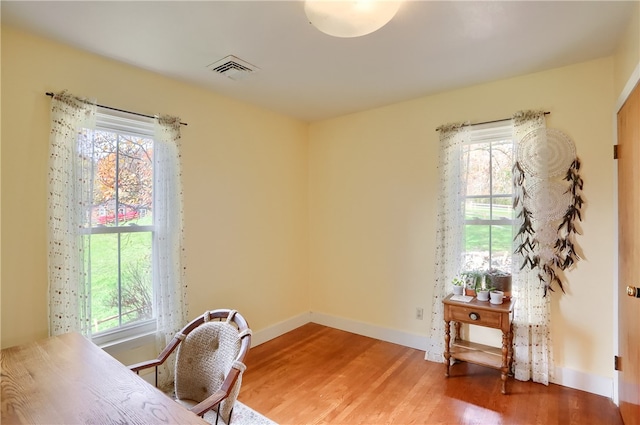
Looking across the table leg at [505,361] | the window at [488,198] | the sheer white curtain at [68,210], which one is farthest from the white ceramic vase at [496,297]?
the sheer white curtain at [68,210]

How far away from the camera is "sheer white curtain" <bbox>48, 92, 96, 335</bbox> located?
2039mm

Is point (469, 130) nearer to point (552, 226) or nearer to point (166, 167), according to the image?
point (552, 226)

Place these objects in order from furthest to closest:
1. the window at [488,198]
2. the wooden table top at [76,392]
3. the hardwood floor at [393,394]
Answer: the window at [488,198] → the hardwood floor at [393,394] → the wooden table top at [76,392]

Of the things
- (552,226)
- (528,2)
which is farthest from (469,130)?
(528,2)

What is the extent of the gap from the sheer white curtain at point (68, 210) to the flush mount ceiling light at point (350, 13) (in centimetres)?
170

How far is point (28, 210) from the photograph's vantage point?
200 centimetres

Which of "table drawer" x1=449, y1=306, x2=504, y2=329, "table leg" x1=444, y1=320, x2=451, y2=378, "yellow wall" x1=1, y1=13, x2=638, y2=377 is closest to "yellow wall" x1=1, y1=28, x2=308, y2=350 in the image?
"yellow wall" x1=1, y1=13, x2=638, y2=377

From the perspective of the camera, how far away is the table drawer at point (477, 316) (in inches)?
96.9

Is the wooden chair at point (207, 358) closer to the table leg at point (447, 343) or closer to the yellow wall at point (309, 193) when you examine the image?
the yellow wall at point (309, 193)

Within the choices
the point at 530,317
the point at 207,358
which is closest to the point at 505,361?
the point at 530,317

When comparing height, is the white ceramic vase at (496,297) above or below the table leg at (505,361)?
above

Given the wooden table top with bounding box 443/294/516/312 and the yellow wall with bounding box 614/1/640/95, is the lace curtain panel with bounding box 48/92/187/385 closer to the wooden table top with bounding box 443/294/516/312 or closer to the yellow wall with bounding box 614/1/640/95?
the wooden table top with bounding box 443/294/516/312

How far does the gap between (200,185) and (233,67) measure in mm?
1073

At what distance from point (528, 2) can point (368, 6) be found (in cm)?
92
